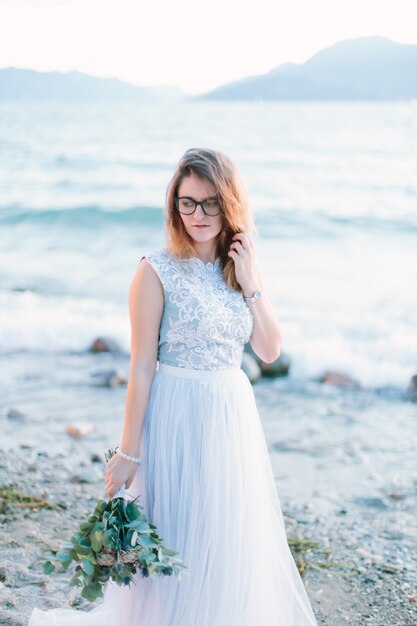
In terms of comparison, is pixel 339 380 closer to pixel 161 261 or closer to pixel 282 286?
pixel 282 286

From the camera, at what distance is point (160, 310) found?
2697 millimetres

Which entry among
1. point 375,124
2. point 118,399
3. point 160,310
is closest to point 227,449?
point 160,310

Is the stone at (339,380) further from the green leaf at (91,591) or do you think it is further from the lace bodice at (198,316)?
the green leaf at (91,591)

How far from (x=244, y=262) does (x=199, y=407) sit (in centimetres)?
58

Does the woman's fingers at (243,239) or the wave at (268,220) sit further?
the wave at (268,220)

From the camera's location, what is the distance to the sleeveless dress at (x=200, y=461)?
2.74m

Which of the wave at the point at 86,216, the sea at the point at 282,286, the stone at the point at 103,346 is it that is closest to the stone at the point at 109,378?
the sea at the point at 282,286

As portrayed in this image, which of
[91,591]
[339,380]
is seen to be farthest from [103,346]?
[91,591]

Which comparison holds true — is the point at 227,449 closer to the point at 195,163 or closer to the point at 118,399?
the point at 195,163

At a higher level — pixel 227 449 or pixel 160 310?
pixel 160 310

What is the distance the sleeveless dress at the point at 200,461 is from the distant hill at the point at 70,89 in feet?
232

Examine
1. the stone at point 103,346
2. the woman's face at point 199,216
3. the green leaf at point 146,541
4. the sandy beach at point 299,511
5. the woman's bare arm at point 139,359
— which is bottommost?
the sandy beach at point 299,511

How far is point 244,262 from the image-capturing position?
111 inches

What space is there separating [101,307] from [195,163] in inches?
350
